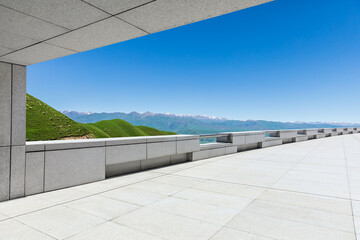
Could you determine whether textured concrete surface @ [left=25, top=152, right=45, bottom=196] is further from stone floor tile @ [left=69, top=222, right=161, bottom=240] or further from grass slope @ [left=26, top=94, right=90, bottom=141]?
grass slope @ [left=26, top=94, right=90, bottom=141]

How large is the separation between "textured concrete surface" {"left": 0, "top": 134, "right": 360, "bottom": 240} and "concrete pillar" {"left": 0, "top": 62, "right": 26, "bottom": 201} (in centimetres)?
40

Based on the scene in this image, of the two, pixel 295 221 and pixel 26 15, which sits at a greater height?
pixel 26 15

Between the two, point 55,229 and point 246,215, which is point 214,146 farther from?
point 55,229

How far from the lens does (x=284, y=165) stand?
945 cm

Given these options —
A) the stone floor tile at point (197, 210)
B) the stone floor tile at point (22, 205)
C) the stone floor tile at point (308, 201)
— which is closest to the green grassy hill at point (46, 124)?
the stone floor tile at point (22, 205)

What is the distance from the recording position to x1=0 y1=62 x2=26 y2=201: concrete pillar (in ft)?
16.5

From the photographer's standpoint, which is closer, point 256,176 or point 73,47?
point 73,47

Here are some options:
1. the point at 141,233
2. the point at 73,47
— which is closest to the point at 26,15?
the point at 73,47

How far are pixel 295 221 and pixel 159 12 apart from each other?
13.0 feet


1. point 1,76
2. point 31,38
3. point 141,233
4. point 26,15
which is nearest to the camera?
point 26,15

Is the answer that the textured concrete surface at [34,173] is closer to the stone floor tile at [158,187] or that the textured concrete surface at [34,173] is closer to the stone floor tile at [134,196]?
the stone floor tile at [134,196]

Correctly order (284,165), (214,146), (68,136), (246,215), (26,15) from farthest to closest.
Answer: (68,136)
(214,146)
(284,165)
(246,215)
(26,15)

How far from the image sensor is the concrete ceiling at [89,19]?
3.08 metres

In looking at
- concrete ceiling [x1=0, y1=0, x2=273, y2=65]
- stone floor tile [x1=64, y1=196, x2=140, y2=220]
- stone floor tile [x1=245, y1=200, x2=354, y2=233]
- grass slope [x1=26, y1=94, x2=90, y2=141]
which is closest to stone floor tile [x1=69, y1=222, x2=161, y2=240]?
stone floor tile [x1=64, y1=196, x2=140, y2=220]
